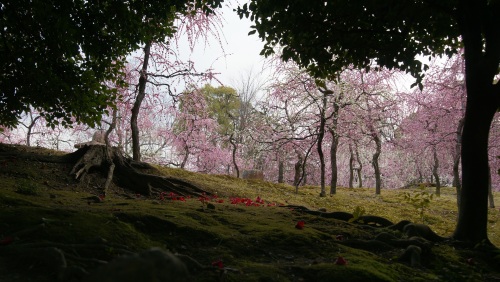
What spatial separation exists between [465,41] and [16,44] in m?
7.79

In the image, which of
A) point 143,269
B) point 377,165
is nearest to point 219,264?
point 143,269

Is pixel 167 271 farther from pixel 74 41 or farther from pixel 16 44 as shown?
pixel 16 44

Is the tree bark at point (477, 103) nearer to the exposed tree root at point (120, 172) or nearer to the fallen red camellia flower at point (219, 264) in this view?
the fallen red camellia flower at point (219, 264)

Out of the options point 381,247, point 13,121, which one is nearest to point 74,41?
point 13,121

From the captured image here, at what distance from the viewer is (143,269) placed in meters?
1.66

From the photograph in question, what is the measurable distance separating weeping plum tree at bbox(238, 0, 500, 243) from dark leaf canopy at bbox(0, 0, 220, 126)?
144 cm

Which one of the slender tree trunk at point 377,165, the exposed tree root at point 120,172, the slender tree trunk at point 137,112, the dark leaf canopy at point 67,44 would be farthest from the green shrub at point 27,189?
the slender tree trunk at point 377,165

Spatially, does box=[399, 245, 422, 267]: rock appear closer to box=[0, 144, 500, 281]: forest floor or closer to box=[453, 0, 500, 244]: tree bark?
box=[0, 144, 500, 281]: forest floor

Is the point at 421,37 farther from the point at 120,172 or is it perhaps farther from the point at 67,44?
the point at 120,172

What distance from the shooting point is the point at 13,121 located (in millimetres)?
7723

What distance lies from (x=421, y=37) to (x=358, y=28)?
1270 mm

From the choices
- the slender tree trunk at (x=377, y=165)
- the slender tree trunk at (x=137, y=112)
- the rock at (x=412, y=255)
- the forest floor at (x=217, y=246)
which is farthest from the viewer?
the slender tree trunk at (x=377, y=165)

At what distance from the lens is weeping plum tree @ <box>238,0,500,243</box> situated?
219 inches

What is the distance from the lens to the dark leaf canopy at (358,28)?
18.2ft
